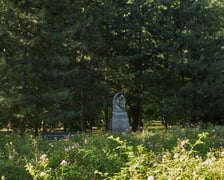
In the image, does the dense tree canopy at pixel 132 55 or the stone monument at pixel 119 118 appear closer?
the stone monument at pixel 119 118

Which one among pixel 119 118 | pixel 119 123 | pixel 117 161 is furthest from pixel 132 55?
pixel 117 161

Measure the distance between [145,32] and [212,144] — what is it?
13.0 meters

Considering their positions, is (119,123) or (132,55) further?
(132,55)

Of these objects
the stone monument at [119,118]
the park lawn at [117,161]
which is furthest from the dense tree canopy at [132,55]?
the park lawn at [117,161]

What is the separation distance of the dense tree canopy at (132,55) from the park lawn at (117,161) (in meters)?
7.60

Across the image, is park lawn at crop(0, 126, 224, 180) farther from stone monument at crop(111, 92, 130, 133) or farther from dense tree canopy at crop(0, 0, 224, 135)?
dense tree canopy at crop(0, 0, 224, 135)

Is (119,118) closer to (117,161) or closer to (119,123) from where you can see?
(119,123)

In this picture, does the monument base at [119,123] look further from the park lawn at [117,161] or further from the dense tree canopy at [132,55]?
the park lawn at [117,161]

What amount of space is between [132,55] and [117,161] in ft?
47.8

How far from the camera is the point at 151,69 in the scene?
65.6 feet

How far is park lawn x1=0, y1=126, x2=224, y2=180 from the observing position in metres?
3.29

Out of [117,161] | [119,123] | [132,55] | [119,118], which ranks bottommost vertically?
[117,161]

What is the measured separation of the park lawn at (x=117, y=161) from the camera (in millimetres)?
3287

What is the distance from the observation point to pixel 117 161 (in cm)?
532
